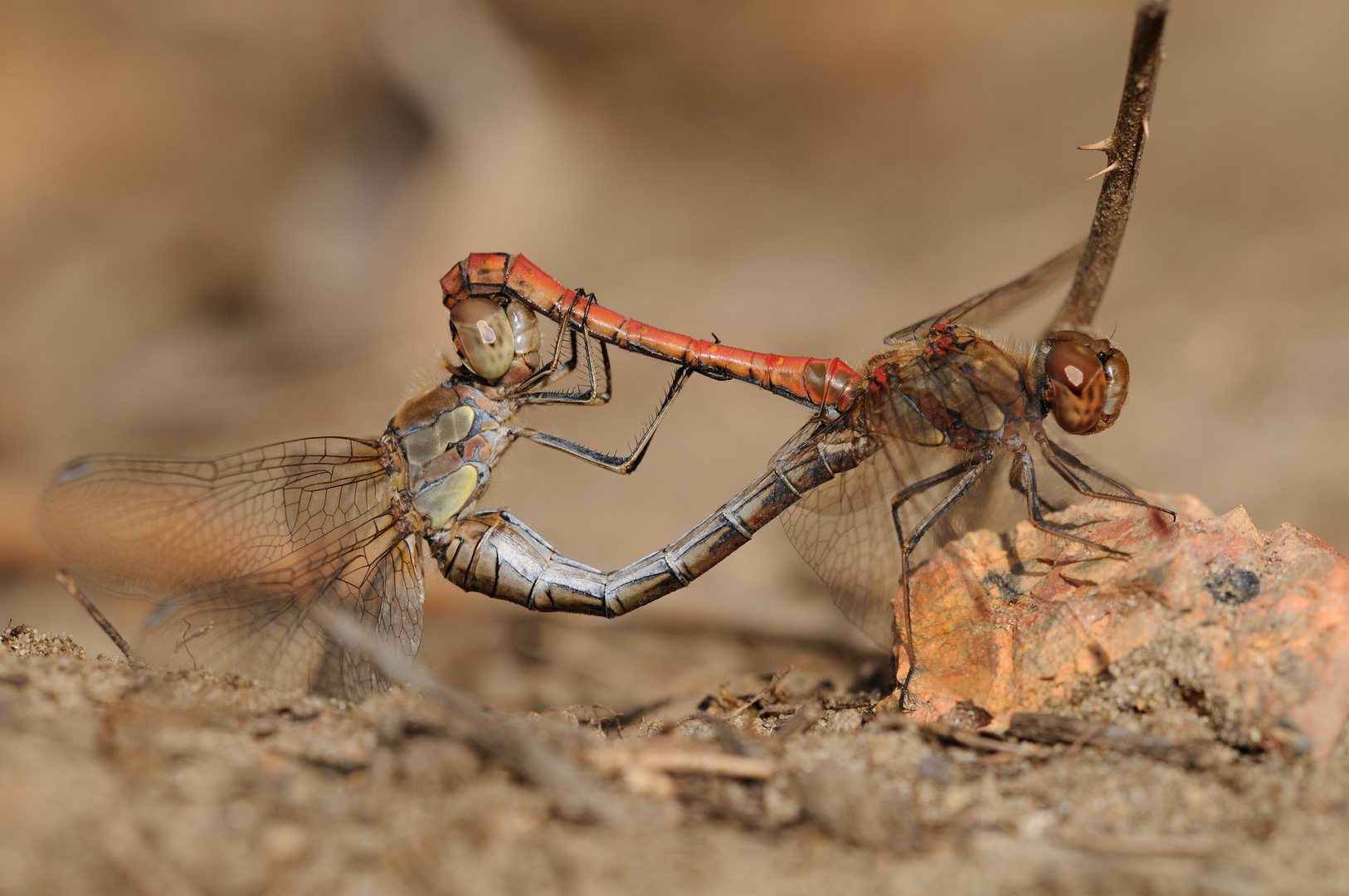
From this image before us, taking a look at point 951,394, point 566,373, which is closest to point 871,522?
point 951,394

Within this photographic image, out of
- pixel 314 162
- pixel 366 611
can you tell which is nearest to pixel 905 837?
pixel 366 611

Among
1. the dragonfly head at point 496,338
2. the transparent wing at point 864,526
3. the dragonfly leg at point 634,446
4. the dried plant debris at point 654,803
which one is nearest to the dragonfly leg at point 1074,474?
the transparent wing at point 864,526

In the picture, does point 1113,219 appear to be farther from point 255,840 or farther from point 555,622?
point 555,622

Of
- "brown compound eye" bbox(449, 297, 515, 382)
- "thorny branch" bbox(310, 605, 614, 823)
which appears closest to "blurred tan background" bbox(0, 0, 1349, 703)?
"brown compound eye" bbox(449, 297, 515, 382)

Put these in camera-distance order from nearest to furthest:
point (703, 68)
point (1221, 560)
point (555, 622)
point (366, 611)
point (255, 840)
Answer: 1. point (255, 840)
2. point (1221, 560)
3. point (366, 611)
4. point (555, 622)
5. point (703, 68)

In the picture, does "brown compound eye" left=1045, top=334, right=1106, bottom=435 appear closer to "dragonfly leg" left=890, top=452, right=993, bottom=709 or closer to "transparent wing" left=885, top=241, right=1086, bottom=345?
"dragonfly leg" left=890, top=452, right=993, bottom=709

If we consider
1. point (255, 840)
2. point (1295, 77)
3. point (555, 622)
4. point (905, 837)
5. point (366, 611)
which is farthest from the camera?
point (1295, 77)

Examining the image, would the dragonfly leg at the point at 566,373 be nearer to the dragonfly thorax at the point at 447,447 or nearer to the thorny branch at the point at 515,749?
the dragonfly thorax at the point at 447,447
